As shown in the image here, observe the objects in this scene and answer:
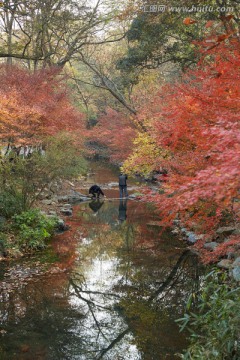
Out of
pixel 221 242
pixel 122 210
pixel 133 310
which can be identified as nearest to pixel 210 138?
pixel 133 310

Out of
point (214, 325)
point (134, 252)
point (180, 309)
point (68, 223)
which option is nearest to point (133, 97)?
point (68, 223)

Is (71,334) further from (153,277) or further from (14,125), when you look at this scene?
(14,125)

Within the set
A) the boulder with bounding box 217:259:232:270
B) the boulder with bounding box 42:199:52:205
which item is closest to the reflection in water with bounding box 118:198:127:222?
the boulder with bounding box 42:199:52:205

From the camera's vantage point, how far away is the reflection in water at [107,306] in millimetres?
6156

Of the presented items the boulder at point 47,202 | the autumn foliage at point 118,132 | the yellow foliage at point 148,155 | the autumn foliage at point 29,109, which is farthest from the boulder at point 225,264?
the autumn foliage at point 118,132

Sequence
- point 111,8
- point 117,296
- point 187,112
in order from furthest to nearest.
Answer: point 111,8 < point 187,112 < point 117,296

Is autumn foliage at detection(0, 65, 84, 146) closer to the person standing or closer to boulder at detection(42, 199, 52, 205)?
boulder at detection(42, 199, 52, 205)

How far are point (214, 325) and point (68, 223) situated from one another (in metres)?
10.6

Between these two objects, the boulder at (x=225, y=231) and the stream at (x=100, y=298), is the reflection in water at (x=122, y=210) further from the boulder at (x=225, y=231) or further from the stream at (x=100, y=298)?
the boulder at (x=225, y=231)

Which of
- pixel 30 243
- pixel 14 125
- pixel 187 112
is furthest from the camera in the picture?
pixel 14 125

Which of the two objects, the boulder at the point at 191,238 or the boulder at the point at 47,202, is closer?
the boulder at the point at 191,238

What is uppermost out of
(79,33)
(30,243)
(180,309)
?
(79,33)

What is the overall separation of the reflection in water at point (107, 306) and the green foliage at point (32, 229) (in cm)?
111

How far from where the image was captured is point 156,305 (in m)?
7.86
